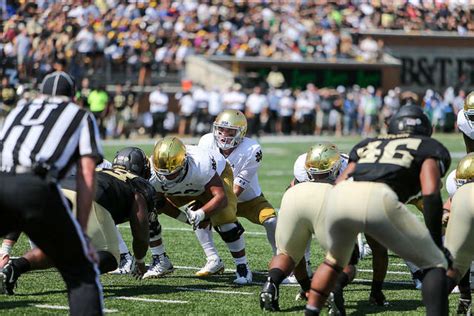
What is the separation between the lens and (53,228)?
4.77 metres

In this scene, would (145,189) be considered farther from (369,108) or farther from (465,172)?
(369,108)

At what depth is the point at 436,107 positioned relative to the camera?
3491 centimetres

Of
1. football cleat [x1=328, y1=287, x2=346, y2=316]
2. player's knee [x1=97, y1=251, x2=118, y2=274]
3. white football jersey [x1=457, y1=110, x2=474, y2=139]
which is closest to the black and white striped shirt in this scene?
player's knee [x1=97, y1=251, x2=118, y2=274]

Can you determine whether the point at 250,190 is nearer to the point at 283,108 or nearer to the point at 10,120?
the point at 10,120

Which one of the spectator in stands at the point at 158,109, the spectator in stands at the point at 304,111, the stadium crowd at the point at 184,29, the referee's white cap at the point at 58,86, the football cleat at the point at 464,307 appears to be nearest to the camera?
the referee's white cap at the point at 58,86

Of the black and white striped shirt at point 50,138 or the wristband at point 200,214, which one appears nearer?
the black and white striped shirt at point 50,138

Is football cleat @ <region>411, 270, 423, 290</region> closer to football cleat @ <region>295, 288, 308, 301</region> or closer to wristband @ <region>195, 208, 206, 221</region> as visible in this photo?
football cleat @ <region>295, 288, 308, 301</region>

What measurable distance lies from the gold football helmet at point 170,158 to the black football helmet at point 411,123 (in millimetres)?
2044

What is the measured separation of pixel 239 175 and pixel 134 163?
38.8 inches

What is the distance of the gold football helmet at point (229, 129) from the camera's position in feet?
27.2

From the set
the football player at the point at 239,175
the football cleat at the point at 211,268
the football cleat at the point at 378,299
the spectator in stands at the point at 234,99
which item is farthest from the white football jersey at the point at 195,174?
the spectator in stands at the point at 234,99

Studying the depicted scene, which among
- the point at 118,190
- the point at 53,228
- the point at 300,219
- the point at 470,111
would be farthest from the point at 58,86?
the point at 470,111

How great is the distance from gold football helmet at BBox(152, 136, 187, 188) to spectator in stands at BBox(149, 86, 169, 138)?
67.4 feet

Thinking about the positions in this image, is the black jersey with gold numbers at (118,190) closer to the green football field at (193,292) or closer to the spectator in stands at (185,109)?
the green football field at (193,292)
